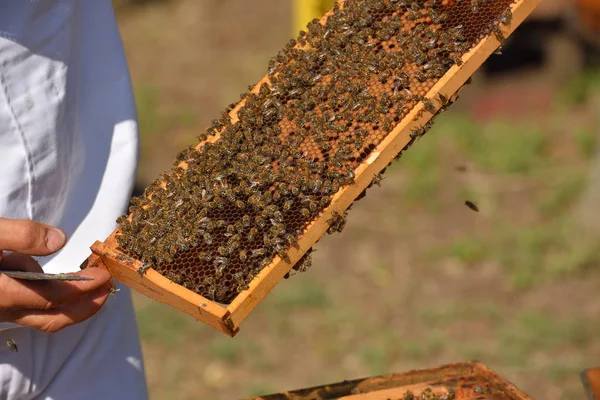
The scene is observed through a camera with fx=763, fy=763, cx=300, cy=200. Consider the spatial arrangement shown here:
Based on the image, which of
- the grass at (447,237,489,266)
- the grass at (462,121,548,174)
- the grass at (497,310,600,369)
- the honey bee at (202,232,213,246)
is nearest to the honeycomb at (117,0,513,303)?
the honey bee at (202,232,213,246)

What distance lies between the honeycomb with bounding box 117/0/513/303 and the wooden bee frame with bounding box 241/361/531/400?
500 millimetres

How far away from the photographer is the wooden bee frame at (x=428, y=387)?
281 centimetres

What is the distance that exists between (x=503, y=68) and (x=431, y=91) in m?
6.43

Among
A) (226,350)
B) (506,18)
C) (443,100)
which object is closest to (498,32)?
(506,18)

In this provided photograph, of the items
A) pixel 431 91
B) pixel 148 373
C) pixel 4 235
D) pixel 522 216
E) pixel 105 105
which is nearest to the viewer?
pixel 4 235

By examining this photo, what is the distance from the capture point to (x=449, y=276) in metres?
6.61

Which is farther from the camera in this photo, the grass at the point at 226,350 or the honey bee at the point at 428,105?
the grass at the point at 226,350

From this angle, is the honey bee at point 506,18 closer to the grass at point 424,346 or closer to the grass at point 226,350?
the grass at point 424,346

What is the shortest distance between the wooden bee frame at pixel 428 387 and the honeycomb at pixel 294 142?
1.64ft

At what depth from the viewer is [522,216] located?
7.04 m

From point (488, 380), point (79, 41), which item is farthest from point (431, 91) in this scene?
point (79, 41)

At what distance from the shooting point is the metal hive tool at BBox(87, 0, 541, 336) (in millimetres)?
2633

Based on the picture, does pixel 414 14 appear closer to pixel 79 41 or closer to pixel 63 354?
pixel 79 41

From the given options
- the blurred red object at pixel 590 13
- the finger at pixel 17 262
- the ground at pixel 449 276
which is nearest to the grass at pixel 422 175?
the ground at pixel 449 276
